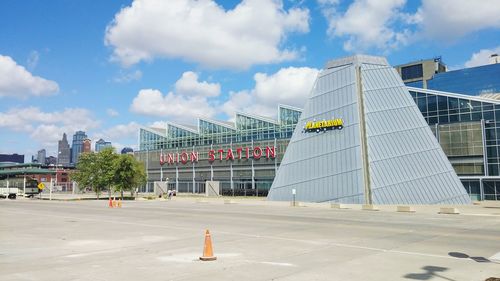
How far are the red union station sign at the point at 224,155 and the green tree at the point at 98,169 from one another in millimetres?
22145

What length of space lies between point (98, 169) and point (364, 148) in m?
44.6

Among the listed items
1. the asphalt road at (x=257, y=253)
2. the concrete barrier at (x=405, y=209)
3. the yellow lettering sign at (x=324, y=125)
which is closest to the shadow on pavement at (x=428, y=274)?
the asphalt road at (x=257, y=253)

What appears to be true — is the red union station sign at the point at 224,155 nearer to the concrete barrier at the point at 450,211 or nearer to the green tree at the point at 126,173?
the green tree at the point at 126,173

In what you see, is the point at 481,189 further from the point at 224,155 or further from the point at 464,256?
the point at 464,256

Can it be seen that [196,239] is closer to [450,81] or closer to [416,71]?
[450,81]

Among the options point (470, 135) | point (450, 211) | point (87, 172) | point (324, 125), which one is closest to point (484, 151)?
point (470, 135)

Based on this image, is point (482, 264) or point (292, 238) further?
point (292, 238)

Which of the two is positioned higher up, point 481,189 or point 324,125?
point 324,125

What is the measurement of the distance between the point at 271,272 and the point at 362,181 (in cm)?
3338

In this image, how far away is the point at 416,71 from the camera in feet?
389

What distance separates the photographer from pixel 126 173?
67438mm

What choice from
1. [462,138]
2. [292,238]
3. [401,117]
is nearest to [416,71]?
[462,138]

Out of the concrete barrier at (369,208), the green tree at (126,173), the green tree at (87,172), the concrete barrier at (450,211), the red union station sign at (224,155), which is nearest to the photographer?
the concrete barrier at (450,211)

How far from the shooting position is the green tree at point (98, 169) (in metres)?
66.8
